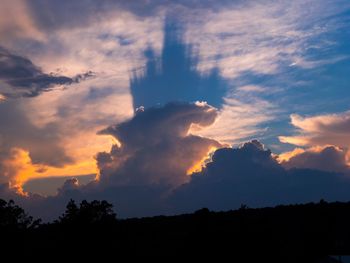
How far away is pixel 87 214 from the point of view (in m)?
42.3

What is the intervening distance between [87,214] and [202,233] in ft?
38.0

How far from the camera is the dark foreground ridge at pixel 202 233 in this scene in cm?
3334

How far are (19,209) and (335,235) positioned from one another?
115ft

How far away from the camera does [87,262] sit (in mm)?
40469

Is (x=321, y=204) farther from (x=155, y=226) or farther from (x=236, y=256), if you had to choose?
(x=236, y=256)

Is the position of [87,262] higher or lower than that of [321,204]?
lower

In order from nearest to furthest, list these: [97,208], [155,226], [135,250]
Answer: [97,208]
[135,250]
[155,226]

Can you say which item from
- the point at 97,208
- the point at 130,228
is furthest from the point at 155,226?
the point at 97,208

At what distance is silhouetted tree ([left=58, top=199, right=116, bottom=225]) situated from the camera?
4184 centimetres

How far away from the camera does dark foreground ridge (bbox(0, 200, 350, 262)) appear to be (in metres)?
33.3

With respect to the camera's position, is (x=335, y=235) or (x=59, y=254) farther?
(x=335, y=235)

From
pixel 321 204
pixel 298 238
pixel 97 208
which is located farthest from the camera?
pixel 321 204

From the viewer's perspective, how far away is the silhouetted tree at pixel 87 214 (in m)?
41.8

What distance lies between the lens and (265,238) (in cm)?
3278
